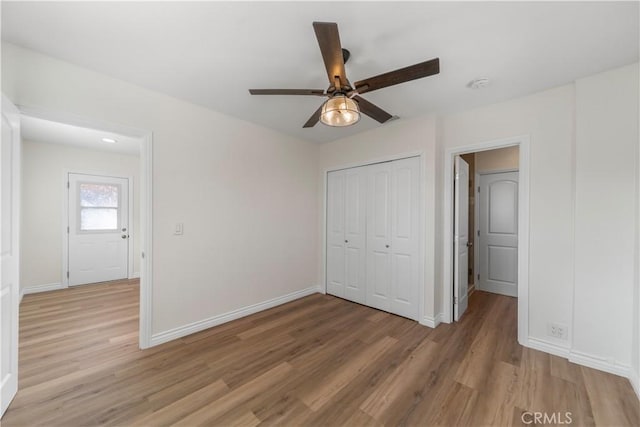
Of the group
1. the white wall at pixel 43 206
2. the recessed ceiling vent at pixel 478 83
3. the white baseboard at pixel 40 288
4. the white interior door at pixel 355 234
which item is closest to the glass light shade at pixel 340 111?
the recessed ceiling vent at pixel 478 83

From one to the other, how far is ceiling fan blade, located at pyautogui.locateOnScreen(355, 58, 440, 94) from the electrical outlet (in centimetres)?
255

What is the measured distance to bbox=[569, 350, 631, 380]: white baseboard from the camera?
77.3 inches

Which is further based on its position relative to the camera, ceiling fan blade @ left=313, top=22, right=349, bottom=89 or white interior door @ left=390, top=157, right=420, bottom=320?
white interior door @ left=390, top=157, right=420, bottom=320

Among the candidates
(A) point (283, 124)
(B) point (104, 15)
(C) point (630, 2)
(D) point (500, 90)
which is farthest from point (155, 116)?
(C) point (630, 2)

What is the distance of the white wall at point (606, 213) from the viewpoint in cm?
196

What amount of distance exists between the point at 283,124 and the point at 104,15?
1.93m

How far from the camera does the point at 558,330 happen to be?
2309mm

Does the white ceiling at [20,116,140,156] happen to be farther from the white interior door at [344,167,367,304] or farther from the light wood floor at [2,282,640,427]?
the white interior door at [344,167,367,304]

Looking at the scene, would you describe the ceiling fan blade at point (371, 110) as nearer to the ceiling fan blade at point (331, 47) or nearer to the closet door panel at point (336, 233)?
the ceiling fan blade at point (331, 47)

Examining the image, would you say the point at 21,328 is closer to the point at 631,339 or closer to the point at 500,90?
the point at 500,90

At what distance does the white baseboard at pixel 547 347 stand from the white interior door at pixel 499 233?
1.74m

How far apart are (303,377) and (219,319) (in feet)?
4.58

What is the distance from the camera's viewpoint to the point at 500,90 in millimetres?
2365

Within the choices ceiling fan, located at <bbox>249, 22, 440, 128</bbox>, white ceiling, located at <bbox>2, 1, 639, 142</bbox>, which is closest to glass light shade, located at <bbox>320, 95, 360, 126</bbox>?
ceiling fan, located at <bbox>249, 22, 440, 128</bbox>
